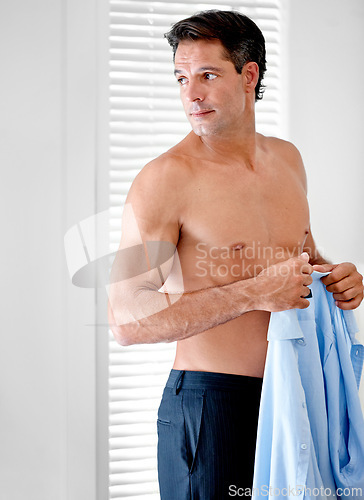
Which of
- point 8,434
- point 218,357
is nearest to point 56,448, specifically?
point 8,434

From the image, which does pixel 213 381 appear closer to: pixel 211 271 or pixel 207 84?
pixel 211 271

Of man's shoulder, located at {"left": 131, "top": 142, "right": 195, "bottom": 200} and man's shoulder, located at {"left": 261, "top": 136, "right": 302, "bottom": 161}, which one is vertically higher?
man's shoulder, located at {"left": 261, "top": 136, "right": 302, "bottom": 161}

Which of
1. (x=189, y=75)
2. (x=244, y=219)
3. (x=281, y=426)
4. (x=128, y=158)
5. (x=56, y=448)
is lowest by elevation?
(x=56, y=448)

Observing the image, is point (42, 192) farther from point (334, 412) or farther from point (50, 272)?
point (334, 412)

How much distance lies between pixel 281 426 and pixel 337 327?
241 mm

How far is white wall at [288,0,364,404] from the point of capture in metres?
1.59

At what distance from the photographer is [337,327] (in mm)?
1141

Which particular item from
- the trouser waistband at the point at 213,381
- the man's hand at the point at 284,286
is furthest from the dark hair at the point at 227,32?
the trouser waistband at the point at 213,381

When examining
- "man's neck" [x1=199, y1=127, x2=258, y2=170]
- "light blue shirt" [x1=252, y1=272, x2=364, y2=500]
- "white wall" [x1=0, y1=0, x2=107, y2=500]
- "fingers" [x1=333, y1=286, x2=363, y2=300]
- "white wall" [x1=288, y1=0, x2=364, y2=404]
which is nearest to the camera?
"light blue shirt" [x1=252, y1=272, x2=364, y2=500]

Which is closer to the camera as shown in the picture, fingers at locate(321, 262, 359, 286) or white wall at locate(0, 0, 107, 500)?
fingers at locate(321, 262, 359, 286)

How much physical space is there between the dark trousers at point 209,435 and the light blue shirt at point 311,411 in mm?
82

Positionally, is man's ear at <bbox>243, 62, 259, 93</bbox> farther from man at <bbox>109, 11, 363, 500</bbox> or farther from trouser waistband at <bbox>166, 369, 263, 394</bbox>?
trouser waistband at <bbox>166, 369, 263, 394</bbox>

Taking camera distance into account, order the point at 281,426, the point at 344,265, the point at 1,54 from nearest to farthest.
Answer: the point at 281,426
the point at 344,265
the point at 1,54

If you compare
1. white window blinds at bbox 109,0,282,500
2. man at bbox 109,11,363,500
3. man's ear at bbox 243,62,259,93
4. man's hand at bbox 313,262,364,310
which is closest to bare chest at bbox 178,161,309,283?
man at bbox 109,11,363,500
